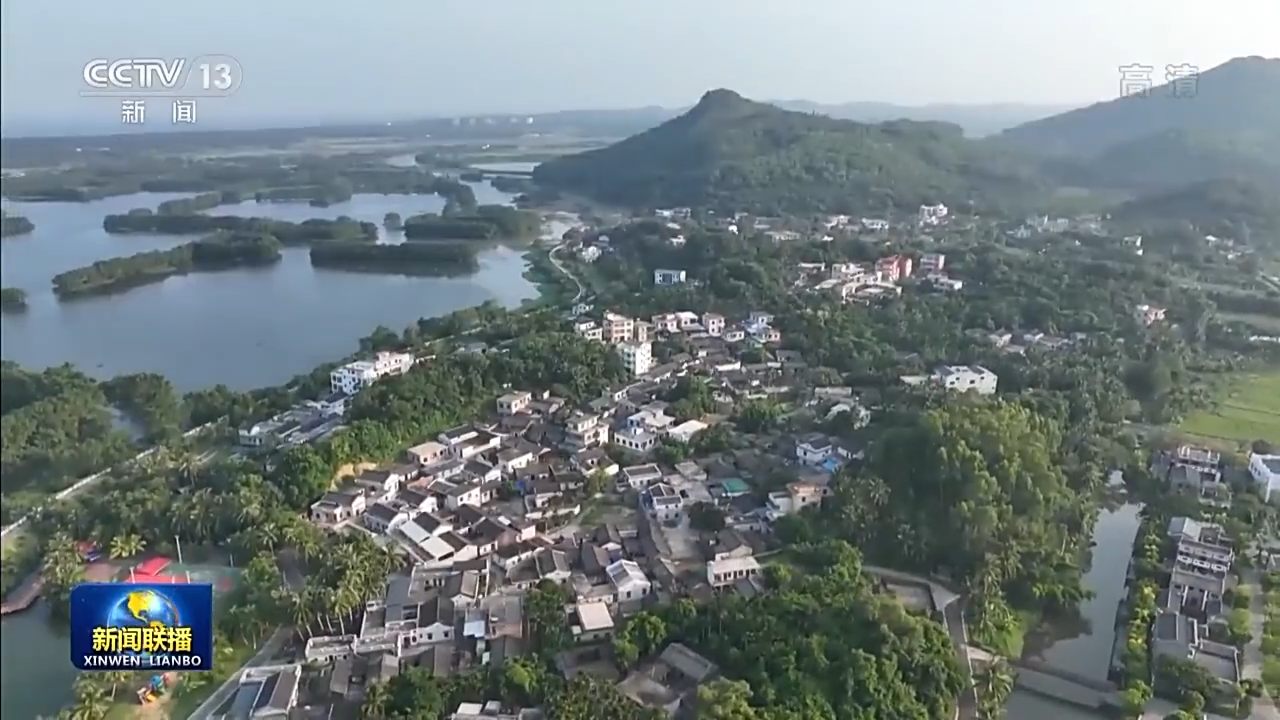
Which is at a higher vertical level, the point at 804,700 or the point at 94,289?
the point at 94,289

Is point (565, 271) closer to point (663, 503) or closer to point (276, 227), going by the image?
point (276, 227)

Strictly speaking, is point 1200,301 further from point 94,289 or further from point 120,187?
point 120,187

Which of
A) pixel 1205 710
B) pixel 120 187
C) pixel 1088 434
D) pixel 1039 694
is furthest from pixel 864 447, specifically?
pixel 120 187

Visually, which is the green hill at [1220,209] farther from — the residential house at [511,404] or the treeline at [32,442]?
the treeline at [32,442]

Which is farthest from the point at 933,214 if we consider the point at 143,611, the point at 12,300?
the point at 12,300

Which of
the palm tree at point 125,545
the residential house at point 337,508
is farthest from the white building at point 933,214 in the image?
the palm tree at point 125,545

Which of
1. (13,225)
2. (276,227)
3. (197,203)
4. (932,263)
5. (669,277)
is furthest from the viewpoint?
(276,227)

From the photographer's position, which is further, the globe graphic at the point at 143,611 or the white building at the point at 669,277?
the white building at the point at 669,277
